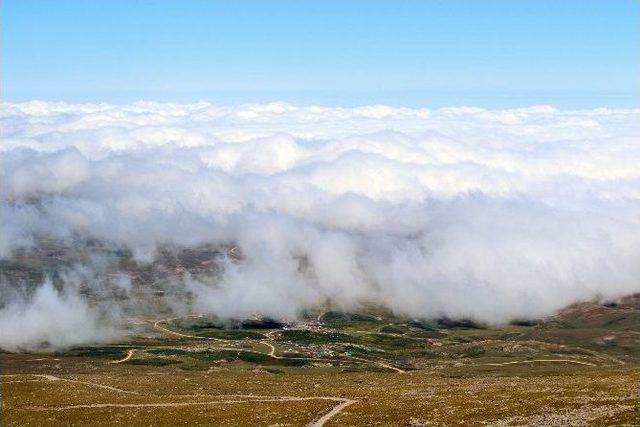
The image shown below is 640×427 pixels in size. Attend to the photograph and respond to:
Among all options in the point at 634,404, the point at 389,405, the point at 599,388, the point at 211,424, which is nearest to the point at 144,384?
the point at 211,424

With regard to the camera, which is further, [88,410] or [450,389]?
[450,389]

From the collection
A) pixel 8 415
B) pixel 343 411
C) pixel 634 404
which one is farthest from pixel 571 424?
pixel 8 415

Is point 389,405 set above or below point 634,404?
below

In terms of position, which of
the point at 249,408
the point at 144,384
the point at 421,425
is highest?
the point at 421,425

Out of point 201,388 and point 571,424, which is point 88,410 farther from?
point 571,424

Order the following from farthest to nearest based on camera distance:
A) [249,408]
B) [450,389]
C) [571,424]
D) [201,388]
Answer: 1. [201,388]
2. [450,389]
3. [249,408]
4. [571,424]

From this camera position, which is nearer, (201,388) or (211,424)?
(211,424)

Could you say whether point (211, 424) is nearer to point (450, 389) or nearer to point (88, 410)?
point (88, 410)

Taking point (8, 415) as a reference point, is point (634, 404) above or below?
above

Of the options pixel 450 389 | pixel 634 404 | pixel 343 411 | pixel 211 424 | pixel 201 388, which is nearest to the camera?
pixel 634 404
